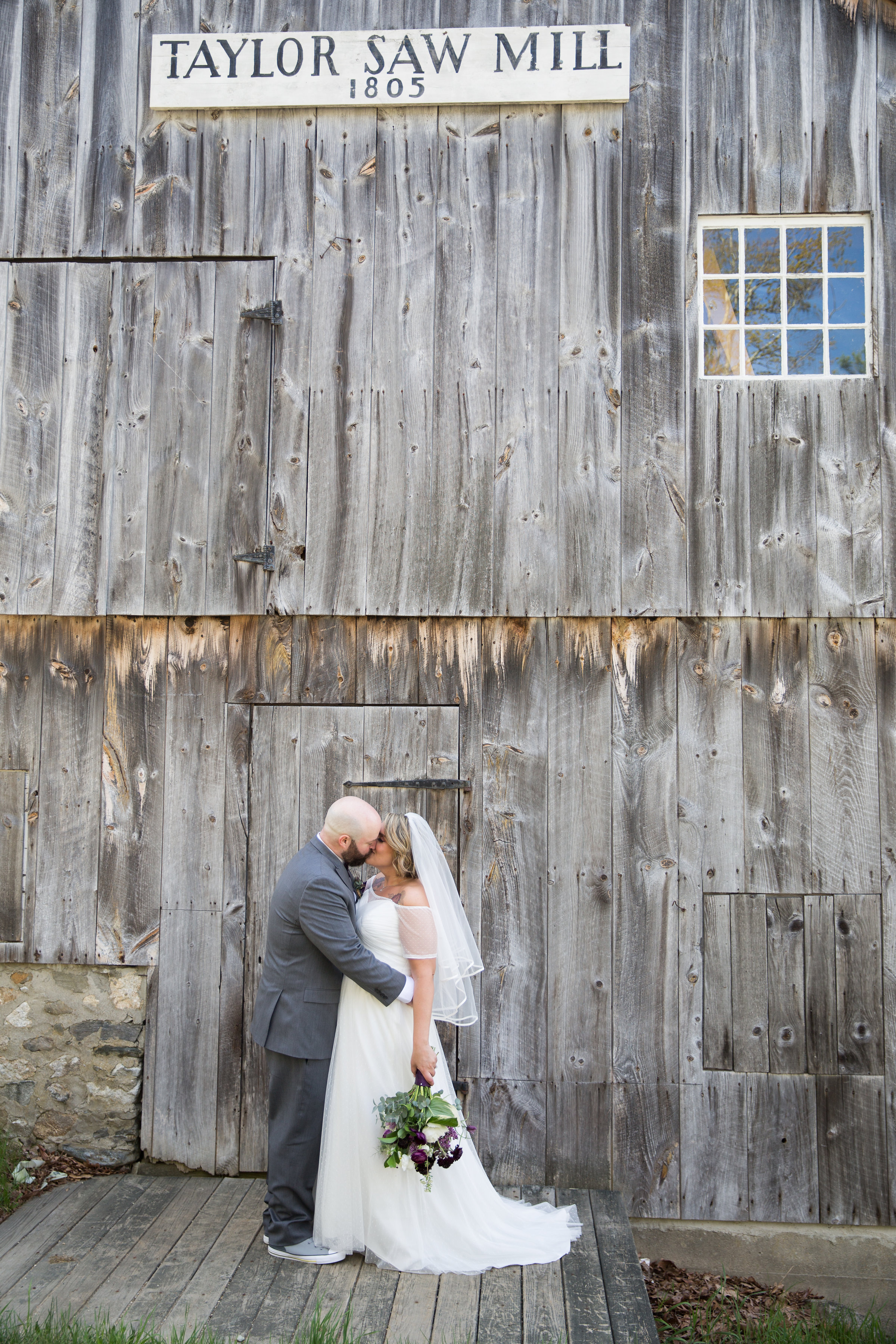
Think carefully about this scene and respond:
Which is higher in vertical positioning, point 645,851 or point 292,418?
point 292,418

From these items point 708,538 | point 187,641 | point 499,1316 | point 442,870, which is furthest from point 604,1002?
point 187,641

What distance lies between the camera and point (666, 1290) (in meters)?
4.60

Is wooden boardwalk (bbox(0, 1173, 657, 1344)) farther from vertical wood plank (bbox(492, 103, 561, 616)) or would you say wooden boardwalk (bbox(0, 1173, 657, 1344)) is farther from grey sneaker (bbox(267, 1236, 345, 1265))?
vertical wood plank (bbox(492, 103, 561, 616))

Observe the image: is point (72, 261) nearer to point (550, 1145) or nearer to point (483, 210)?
point (483, 210)

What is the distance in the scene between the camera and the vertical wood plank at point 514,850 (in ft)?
15.9

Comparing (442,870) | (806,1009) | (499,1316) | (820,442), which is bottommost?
(499,1316)

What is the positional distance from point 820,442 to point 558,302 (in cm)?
154

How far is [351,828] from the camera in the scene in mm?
4234

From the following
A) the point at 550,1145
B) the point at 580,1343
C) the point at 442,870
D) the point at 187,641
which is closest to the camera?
the point at 580,1343

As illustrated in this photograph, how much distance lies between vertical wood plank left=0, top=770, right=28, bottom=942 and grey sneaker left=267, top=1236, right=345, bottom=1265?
2.10 m

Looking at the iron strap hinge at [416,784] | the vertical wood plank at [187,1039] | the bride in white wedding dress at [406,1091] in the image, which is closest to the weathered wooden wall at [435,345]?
the iron strap hinge at [416,784]

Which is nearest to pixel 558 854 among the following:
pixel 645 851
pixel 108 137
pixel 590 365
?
pixel 645 851

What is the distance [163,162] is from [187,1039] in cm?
464

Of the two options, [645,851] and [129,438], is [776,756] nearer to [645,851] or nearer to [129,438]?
[645,851]
